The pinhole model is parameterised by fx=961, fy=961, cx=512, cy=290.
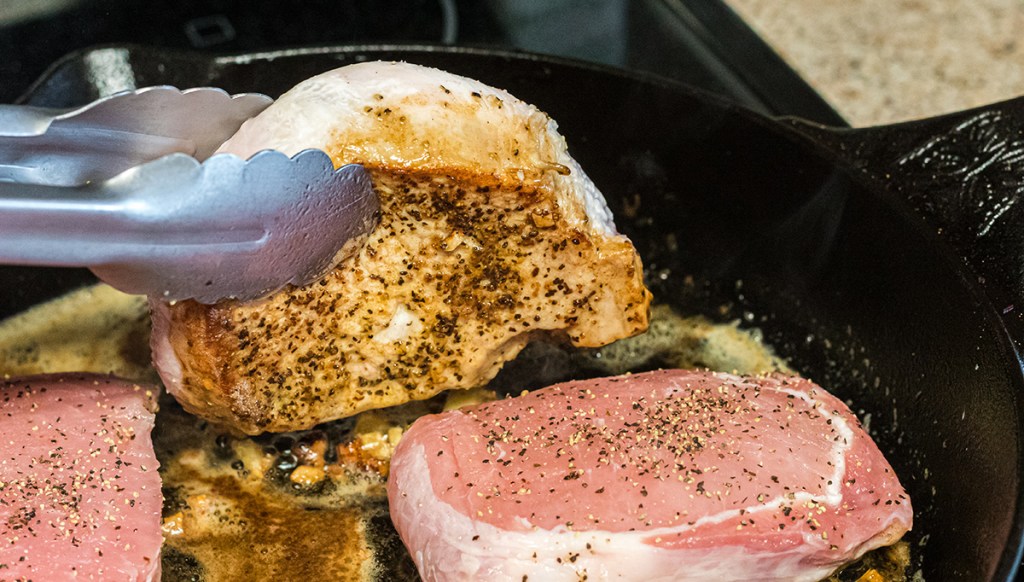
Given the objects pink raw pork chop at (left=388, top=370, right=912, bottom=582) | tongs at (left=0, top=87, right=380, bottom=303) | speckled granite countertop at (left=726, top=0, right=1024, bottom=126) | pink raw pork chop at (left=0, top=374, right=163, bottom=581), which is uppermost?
speckled granite countertop at (left=726, top=0, right=1024, bottom=126)

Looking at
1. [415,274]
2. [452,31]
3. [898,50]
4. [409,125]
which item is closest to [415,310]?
[415,274]

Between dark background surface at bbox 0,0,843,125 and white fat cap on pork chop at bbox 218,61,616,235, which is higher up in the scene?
white fat cap on pork chop at bbox 218,61,616,235

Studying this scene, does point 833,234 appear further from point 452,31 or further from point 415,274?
point 452,31

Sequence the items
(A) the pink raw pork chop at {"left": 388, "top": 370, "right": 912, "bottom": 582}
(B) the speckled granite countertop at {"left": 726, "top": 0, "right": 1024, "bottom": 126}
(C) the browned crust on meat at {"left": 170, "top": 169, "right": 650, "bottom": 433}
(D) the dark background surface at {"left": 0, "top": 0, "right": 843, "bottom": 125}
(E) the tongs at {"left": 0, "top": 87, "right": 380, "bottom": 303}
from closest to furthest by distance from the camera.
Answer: (E) the tongs at {"left": 0, "top": 87, "right": 380, "bottom": 303}, (A) the pink raw pork chop at {"left": 388, "top": 370, "right": 912, "bottom": 582}, (C) the browned crust on meat at {"left": 170, "top": 169, "right": 650, "bottom": 433}, (D) the dark background surface at {"left": 0, "top": 0, "right": 843, "bottom": 125}, (B) the speckled granite countertop at {"left": 726, "top": 0, "right": 1024, "bottom": 126}

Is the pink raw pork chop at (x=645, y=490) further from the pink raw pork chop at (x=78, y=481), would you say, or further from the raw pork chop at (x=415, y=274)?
the pink raw pork chop at (x=78, y=481)

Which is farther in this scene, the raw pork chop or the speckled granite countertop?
the speckled granite countertop

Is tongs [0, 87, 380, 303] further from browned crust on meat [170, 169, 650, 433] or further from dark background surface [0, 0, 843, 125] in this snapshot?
dark background surface [0, 0, 843, 125]

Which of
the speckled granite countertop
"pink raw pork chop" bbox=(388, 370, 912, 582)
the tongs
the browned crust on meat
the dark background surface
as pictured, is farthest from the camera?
the speckled granite countertop

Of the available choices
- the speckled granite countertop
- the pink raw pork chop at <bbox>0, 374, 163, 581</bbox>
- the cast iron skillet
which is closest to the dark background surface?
the cast iron skillet
